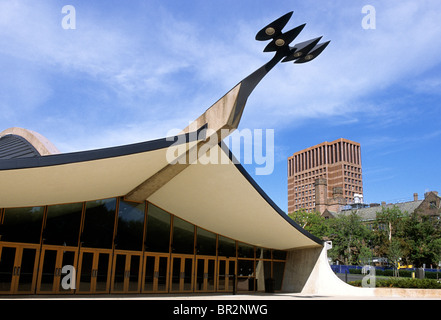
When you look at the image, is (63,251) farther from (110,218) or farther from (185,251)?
(185,251)

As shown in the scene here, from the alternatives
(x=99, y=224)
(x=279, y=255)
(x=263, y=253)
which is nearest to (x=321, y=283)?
(x=279, y=255)

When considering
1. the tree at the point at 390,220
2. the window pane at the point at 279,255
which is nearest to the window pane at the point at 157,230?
the window pane at the point at 279,255

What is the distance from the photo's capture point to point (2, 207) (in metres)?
13.8

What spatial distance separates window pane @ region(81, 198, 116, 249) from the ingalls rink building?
41mm

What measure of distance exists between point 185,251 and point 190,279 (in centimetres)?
136

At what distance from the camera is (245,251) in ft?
66.4

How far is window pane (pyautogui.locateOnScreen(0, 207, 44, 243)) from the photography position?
1397 cm

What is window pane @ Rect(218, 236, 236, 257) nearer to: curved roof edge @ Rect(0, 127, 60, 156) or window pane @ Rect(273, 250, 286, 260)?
window pane @ Rect(273, 250, 286, 260)

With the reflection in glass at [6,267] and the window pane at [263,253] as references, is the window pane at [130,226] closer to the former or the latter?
the reflection in glass at [6,267]

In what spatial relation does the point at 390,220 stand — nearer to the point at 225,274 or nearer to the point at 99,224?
the point at 225,274

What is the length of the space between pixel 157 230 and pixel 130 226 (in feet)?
4.32

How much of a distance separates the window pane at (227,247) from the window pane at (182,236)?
172 cm

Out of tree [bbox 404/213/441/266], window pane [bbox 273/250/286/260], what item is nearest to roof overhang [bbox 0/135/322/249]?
window pane [bbox 273/250/286/260]
